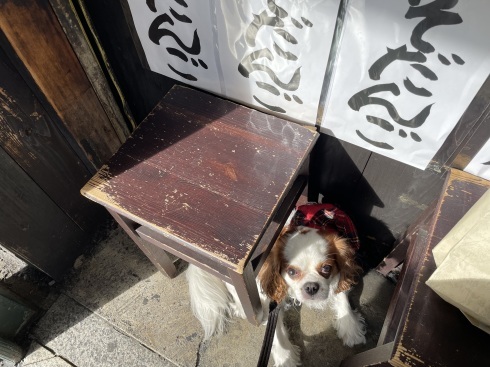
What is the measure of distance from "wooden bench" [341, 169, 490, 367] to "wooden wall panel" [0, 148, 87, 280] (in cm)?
193

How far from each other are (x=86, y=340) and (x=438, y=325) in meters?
2.18

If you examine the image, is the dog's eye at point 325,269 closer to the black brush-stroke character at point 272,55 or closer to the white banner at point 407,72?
the white banner at point 407,72

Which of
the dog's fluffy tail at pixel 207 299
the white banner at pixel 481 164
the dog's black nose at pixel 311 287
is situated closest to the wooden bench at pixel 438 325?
the white banner at pixel 481 164

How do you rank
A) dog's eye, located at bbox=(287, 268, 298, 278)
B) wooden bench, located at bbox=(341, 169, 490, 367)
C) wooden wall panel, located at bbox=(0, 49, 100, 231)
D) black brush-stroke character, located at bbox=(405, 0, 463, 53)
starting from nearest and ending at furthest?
black brush-stroke character, located at bbox=(405, 0, 463, 53) → wooden bench, located at bbox=(341, 169, 490, 367) → wooden wall panel, located at bbox=(0, 49, 100, 231) → dog's eye, located at bbox=(287, 268, 298, 278)

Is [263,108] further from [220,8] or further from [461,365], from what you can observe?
[461,365]

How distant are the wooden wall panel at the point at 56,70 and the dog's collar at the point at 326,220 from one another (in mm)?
1355

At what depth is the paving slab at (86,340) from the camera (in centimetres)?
228

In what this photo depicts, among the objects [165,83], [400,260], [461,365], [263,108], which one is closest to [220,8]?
[263,108]

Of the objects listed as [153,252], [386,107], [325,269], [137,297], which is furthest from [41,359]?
[386,107]

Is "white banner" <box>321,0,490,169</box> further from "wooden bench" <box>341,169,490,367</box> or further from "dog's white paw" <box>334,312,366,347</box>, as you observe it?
"dog's white paw" <box>334,312,366,347</box>

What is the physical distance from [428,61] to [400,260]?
1.37 meters

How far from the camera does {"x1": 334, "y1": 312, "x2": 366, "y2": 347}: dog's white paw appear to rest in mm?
2199

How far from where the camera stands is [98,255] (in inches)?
105

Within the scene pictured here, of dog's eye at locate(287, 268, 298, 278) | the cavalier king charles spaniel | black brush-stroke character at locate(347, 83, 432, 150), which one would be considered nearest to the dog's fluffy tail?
the cavalier king charles spaniel
